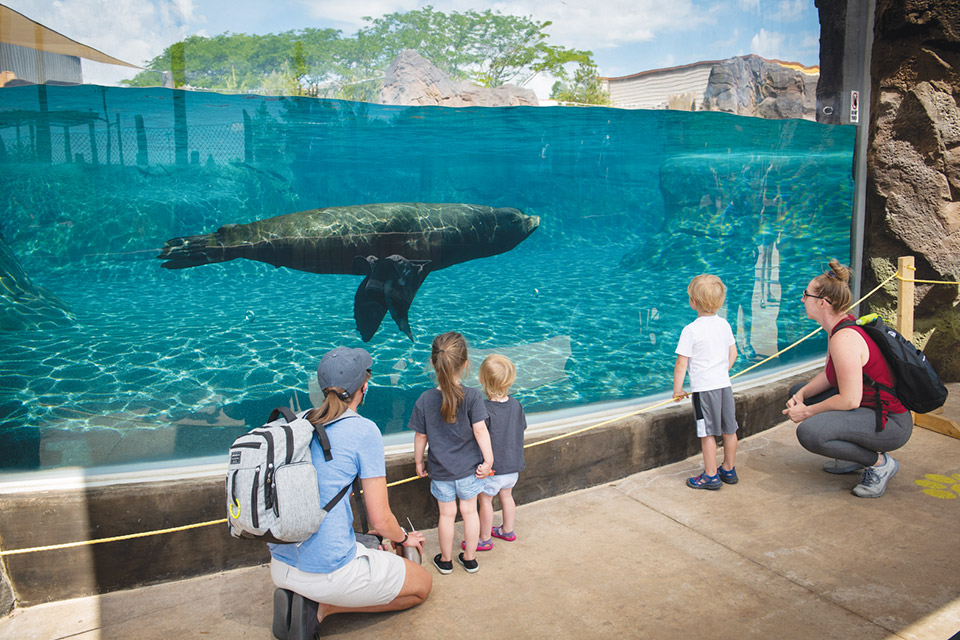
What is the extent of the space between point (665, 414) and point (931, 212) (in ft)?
12.8

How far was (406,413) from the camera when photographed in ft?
16.2

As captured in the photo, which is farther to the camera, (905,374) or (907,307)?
(907,307)

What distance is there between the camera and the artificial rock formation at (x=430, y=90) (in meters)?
4.51

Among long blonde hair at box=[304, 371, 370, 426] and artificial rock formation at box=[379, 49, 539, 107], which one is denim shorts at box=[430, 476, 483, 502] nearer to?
long blonde hair at box=[304, 371, 370, 426]

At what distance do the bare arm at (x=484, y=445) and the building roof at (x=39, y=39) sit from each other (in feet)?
9.97

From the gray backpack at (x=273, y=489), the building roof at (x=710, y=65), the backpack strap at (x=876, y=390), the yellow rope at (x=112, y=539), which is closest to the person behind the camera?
the gray backpack at (x=273, y=489)

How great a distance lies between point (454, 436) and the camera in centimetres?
345

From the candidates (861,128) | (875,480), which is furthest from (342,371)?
(861,128)

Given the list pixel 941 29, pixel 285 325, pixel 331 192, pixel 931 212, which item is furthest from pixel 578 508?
pixel 941 29

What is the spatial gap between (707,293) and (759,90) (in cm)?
337

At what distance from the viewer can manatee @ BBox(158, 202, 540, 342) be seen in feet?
14.1

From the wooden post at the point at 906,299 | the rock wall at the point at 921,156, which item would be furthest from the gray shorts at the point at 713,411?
the rock wall at the point at 921,156

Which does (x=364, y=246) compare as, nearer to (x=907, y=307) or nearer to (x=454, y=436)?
(x=454, y=436)

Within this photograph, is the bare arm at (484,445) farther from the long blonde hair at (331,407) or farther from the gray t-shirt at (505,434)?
the long blonde hair at (331,407)
